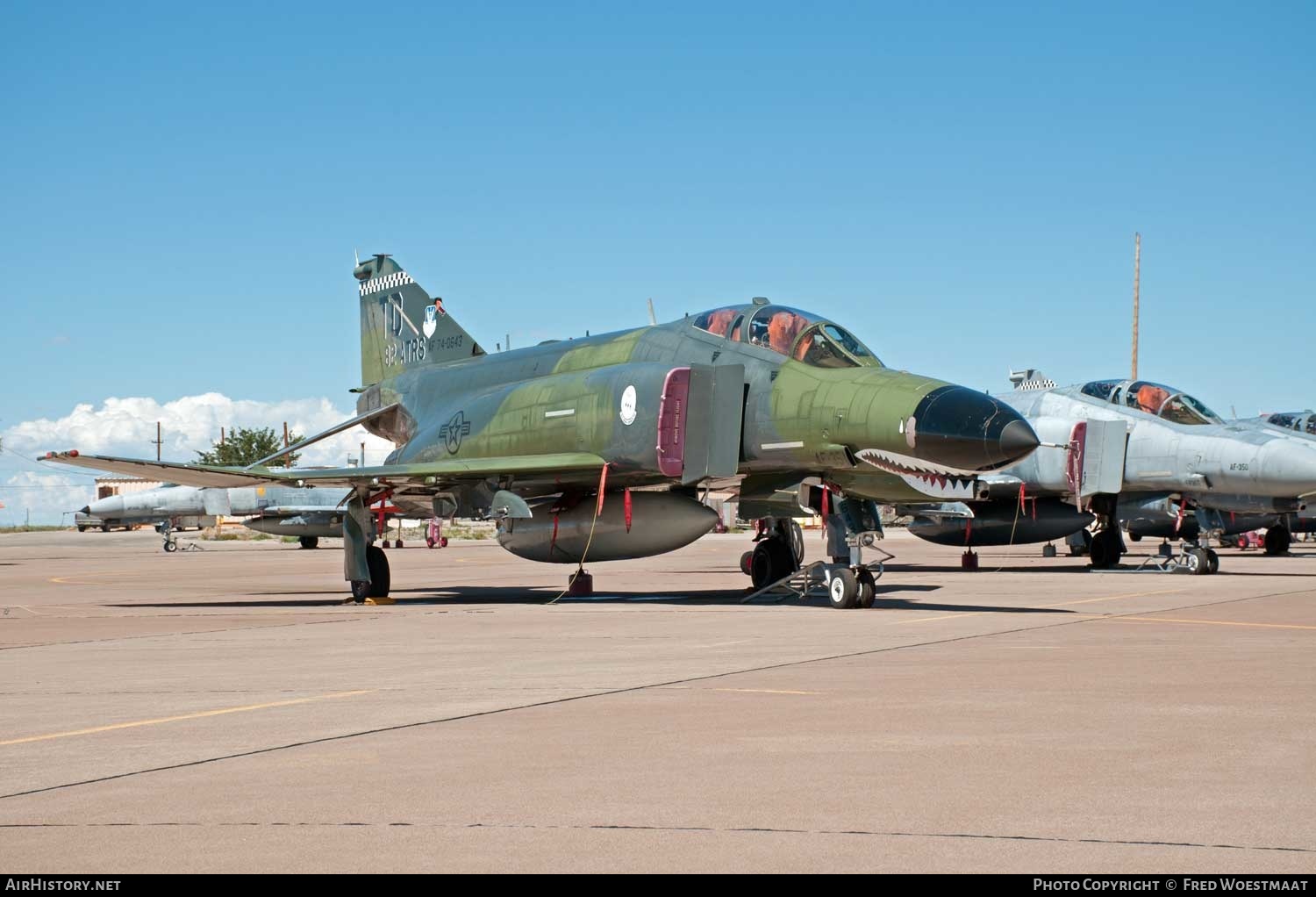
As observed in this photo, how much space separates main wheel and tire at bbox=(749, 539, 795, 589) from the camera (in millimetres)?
17828

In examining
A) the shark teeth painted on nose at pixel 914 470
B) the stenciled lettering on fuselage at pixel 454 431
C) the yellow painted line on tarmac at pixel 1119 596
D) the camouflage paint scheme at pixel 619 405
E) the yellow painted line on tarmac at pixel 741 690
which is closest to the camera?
the yellow painted line on tarmac at pixel 741 690

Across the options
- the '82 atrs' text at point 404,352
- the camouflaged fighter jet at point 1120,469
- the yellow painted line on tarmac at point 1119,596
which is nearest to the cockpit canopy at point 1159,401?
the camouflaged fighter jet at point 1120,469

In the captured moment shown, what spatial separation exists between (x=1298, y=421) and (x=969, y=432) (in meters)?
16.0

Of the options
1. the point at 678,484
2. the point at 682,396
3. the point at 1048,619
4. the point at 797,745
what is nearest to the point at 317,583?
the point at 678,484

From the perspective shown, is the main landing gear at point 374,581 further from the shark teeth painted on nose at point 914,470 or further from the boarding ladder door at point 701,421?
the shark teeth painted on nose at point 914,470

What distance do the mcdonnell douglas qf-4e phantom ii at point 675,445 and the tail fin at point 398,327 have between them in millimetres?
2160

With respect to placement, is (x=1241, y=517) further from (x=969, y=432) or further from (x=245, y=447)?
(x=245, y=447)

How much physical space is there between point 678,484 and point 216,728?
35.5 feet

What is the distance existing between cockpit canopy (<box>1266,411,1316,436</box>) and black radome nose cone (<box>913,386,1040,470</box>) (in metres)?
15.1

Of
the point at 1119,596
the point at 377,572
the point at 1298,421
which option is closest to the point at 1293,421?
the point at 1298,421

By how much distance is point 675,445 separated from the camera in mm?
15234

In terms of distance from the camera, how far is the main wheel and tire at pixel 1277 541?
30.5m

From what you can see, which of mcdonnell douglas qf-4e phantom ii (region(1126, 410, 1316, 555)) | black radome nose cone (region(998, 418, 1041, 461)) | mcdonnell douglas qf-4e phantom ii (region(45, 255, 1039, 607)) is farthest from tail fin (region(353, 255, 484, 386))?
mcdonnell douglas qf-4e phantom ii (region(1126, 410, 1316, 555))
